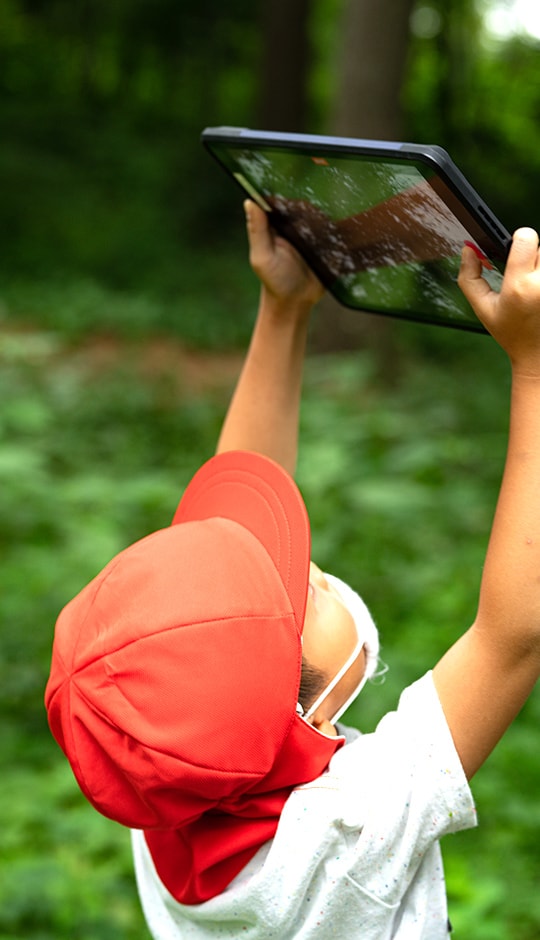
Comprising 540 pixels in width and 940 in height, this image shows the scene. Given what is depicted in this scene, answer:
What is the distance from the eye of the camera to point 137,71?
25969 mm

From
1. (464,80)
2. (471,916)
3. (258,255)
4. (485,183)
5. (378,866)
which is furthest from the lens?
(464,80)

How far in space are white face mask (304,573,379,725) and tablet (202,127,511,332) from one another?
48cm

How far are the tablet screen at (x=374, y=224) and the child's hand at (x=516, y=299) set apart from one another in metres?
0.03

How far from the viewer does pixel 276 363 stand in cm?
191

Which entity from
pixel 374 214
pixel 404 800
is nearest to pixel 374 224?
pixel 374 214

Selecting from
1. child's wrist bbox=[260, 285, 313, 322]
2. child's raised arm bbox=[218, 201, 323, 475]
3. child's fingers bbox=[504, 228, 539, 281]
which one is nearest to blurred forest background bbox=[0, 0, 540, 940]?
child's raised arm bbox=[218, 201, 323, 475]

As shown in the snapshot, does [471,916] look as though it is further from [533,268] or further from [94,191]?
[94,191]

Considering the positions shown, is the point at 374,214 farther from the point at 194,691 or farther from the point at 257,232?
the point at 194,691

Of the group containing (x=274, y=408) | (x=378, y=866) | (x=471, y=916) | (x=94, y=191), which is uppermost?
(x=274, y=408)

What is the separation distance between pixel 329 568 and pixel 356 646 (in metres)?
2.65

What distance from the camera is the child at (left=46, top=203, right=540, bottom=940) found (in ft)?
4.26

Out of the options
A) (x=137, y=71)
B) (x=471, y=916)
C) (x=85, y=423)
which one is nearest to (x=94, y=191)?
(x=137, y=71)

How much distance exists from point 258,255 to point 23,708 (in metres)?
2.41

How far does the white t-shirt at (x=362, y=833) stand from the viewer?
133 cm
